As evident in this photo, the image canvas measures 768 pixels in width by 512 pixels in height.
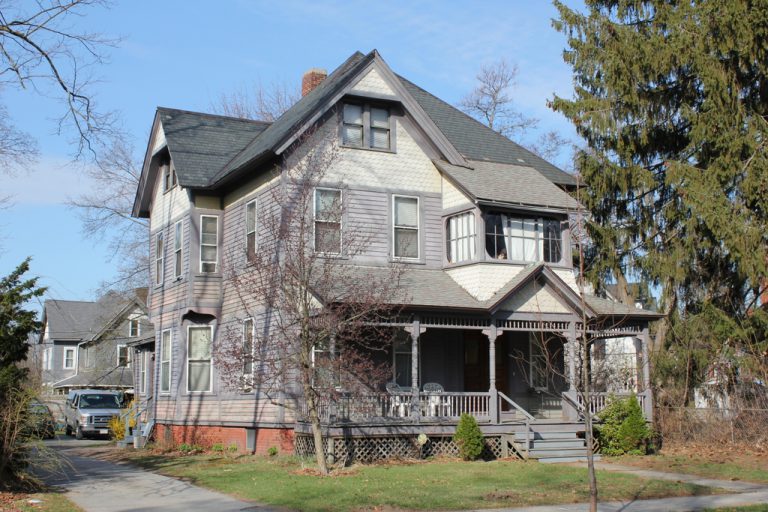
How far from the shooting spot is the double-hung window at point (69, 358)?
64062 mm

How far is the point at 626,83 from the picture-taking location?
26.5 m

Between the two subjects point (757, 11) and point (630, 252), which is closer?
point (757, 11)

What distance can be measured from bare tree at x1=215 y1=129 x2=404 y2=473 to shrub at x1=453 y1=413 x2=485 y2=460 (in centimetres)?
234

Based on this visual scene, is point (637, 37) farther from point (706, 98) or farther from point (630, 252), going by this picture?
point (630, 252)

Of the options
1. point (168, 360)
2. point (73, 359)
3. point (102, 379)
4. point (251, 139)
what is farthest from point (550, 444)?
point (73, 359)

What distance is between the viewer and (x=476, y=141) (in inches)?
1101

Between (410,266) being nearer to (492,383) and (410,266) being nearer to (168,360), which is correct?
(492,383)

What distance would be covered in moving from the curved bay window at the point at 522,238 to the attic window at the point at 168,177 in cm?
1076

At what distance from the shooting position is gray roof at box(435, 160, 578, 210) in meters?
23.2

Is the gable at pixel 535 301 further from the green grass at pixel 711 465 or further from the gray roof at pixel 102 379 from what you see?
the gray roof at pixel 102 379

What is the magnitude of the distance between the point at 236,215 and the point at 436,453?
921 centimetres

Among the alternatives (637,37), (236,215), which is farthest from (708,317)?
(236,215)

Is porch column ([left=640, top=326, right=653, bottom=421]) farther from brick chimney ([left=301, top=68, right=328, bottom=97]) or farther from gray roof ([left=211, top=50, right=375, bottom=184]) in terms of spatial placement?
brick chimney ([left=301, top=68, right=328, bottom=97])

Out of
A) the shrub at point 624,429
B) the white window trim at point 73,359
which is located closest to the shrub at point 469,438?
the shrub at point 624,429
